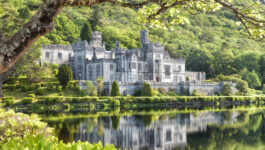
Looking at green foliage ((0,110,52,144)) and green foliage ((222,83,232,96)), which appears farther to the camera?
green foliage ((222,83,232,96))

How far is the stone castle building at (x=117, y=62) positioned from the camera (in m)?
61.7

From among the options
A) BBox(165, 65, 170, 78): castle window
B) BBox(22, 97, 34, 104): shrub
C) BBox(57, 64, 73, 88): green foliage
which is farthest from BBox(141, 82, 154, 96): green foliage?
BBox(22, 97, 34, 104): shrub

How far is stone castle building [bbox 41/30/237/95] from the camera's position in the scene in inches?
2431

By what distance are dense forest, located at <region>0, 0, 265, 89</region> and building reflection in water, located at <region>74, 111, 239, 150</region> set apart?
20.5 metres

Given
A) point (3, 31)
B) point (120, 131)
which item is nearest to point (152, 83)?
point (3, 31)

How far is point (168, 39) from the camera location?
115 meters

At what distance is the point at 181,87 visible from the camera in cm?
6328

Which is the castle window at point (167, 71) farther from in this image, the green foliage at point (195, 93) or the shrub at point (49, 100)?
the shrub at point (49, 100)

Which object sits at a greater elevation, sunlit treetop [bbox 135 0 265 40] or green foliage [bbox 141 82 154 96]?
sunlit treetop [bbox 135 0 265 40]

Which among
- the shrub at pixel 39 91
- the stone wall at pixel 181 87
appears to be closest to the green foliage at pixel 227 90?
the stone wall at pixel 181 87

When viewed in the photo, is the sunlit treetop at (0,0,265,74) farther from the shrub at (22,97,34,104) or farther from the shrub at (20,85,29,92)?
Answer: the shrub at (20,85,29,92)

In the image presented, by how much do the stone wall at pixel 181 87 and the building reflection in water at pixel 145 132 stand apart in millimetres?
22222

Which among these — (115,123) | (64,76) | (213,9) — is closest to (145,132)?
(115,123)

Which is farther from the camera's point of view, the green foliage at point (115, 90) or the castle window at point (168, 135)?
the green foliage at point (115, 90)
